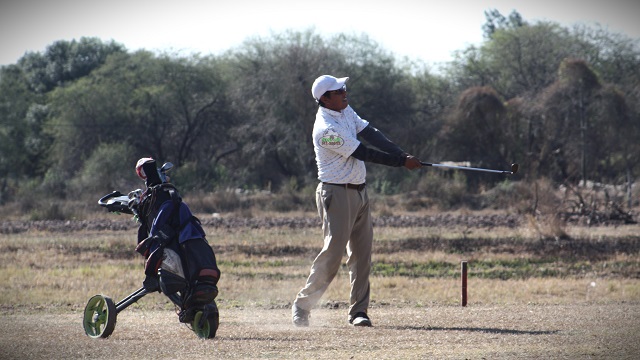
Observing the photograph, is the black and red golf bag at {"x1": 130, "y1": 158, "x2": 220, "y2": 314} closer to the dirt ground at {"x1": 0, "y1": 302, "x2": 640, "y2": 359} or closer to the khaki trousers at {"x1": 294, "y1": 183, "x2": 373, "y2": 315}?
the dirt ground at {"x1": 0, "y1": 302, "x2": 640, "y2": 359}

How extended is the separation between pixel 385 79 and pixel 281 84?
20.3 feet

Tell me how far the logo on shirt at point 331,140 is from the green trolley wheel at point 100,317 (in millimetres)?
2537

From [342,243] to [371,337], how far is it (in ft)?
4.09

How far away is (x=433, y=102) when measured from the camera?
193 feet

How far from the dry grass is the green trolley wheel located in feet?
0.35

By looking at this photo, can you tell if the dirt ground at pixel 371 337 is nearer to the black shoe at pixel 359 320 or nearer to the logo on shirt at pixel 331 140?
the black shoe at pixel 359 320

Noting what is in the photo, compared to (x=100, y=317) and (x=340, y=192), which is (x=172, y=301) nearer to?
(x=100, y=317)

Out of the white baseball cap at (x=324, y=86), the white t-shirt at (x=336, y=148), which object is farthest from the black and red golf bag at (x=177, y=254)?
the white baseball cap at (x=324, y=86)

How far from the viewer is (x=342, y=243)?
1085 centimetres

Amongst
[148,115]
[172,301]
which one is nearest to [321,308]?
[172,301]

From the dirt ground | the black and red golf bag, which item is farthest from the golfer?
the black and red golf bag

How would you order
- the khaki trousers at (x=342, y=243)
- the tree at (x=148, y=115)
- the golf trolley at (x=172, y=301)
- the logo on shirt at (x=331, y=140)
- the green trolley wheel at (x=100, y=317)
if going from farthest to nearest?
the tree at (x=148, y=115)
the khaki trousers at (x=342, y=243)
the logo on shirt at (x=331, y=140)
the green trolley wheel at (x=100, y=317)
the golf trolley at (x=172, y=301)

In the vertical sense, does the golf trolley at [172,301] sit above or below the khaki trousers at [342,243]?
below

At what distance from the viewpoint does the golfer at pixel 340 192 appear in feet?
35.3
